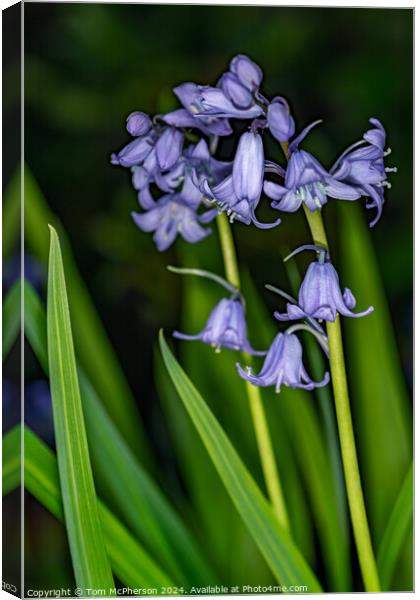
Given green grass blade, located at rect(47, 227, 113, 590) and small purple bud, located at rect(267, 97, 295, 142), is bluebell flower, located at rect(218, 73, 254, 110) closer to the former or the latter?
small purple bud, located at rect(267, 97, 295, 142)

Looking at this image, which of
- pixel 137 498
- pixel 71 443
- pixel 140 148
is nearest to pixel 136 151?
pixel 140 148

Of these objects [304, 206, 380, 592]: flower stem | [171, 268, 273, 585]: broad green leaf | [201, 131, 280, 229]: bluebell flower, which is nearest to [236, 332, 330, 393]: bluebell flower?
[304, 206, 380, 592]: flower stem

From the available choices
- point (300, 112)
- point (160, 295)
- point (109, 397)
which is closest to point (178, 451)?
point (109, 397)

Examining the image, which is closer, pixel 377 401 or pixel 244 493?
pixel 244 493

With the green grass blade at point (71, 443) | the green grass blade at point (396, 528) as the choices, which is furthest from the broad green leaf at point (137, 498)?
the green grass blade at point (396, 528)

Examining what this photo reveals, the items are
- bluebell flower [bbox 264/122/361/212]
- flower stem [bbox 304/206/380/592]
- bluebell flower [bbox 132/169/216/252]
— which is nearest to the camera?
bluebell flower [bbox 264/122/361/212]

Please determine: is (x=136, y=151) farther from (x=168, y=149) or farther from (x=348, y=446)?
(x=348, y=446)
